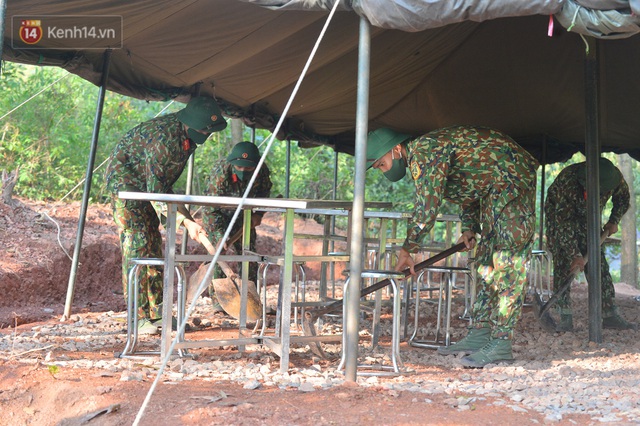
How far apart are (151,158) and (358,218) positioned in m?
2.00

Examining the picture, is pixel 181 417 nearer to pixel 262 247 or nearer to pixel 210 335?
pixel 210 335

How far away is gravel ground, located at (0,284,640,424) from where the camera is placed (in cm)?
352

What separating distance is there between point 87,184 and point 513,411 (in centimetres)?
440

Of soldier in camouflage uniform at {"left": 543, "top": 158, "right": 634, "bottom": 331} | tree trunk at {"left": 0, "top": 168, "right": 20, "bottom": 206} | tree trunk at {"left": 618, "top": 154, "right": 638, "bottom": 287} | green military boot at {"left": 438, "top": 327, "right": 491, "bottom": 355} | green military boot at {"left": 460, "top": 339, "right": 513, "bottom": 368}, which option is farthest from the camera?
tree trunk at {"left": 618, "top": 154, "right": 638, "bottom": 287}

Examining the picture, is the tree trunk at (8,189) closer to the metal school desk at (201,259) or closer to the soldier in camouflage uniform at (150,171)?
the soldier in camouflage uniform at (150,171)

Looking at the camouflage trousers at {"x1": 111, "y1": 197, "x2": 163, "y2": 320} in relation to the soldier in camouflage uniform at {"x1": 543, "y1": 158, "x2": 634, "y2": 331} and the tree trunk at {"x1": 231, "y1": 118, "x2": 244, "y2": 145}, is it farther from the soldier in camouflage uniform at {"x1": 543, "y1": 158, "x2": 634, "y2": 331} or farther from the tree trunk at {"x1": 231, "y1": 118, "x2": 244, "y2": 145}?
the tree trunk at {"x1": 231, "y1": 118, "x2": 244, "y2": 145}

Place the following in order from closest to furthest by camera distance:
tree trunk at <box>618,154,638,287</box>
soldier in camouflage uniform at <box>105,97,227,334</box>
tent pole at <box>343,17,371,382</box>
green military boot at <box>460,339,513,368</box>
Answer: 1. tent pole at <box>343,17,371,382</box>
2. green military boot at <box>460,339,513,368</box>
3. soldier in camouflage uniform at <box>105,97,227,334</box>
4. tree trunk at <box>618,154,638,287</box>

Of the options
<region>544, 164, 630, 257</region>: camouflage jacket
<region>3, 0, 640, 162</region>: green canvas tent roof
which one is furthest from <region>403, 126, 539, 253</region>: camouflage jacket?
<region>544, 164, 630, 257</region>: camouflage jacket

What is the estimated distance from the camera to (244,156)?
6.23m

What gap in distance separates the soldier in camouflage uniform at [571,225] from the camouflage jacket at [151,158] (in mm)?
3446

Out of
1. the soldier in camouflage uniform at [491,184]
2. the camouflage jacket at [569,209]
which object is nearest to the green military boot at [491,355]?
the soldier in camouflage uniform at [491,184]

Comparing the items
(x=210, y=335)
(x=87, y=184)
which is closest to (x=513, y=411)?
(x=210, y=335)

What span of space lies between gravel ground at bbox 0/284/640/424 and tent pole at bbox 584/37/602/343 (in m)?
0.26

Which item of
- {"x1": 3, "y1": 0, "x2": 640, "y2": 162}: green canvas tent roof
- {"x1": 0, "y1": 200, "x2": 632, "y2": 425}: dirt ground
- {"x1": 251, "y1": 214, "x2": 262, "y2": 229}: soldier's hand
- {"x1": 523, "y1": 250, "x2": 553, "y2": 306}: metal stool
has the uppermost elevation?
{"x1": 3, "y1": 0, "x2": 640, "y2": 162}: green canvas tent roof
